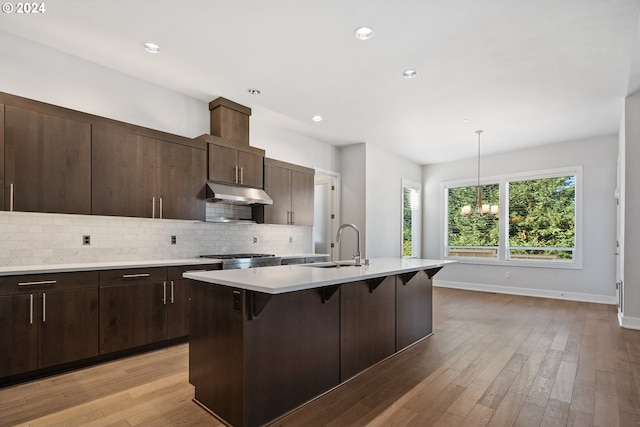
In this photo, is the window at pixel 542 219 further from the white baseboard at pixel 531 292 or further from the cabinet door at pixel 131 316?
the cabinet door at pixel 131 316

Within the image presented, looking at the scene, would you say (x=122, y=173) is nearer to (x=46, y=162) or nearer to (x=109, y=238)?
(x=46, y=162)

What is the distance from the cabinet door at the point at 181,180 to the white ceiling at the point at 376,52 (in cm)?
81

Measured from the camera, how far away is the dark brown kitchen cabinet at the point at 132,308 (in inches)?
121

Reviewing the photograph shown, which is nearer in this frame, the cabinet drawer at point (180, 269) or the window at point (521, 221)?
the cabinet drawer at point (180, 269)

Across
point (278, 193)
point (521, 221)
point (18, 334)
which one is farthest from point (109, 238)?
point (521, 221)

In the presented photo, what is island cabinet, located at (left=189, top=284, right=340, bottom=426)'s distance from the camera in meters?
2.00

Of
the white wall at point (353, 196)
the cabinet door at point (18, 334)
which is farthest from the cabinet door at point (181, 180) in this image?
the white wall at point (353, 196)

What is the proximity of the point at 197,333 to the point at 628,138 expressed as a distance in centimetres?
540

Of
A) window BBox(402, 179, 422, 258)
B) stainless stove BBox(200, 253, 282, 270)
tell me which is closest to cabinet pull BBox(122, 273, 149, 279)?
stainless stove BBox(200, 253, 282, 270)

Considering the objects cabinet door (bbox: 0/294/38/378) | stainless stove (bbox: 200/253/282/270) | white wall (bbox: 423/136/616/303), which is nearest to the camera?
cabinet door (bbox: 0/294/38/378)

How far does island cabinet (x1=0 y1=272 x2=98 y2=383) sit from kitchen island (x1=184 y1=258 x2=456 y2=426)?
1.20m

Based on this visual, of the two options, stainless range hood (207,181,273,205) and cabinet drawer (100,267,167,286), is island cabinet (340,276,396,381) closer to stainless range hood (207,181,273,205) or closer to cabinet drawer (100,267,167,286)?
cabinet drawer (100,267,167,286)

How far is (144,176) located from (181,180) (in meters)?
0.41

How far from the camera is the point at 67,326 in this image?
9.36ft
